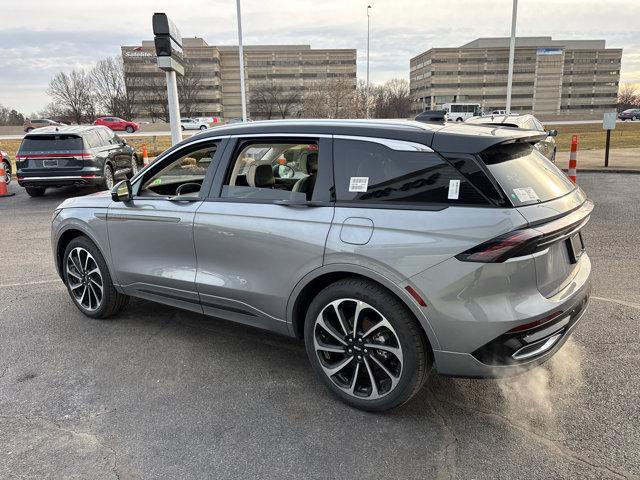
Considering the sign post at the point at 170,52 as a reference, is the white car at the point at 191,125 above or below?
below

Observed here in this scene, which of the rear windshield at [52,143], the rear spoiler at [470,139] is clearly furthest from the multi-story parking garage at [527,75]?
the rear spoiler at [470,139]

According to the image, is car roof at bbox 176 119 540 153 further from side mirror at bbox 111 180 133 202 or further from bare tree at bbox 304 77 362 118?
bare tree at bbox 304 77 362 118

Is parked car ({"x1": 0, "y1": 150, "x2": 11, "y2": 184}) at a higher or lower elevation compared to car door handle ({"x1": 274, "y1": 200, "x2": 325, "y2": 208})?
lower

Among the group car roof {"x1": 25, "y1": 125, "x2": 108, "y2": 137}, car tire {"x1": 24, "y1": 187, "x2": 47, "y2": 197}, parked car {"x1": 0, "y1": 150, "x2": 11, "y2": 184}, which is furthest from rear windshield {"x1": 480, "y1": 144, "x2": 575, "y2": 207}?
parked car {"x1": 0, "y1": 150, "x2": 11, "y2": 184}

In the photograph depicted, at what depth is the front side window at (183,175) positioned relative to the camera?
12.8 ft

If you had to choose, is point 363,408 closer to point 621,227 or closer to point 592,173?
point 621,227

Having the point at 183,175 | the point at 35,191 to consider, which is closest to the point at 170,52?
the point at 35,191

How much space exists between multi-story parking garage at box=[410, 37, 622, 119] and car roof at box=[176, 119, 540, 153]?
365 ft

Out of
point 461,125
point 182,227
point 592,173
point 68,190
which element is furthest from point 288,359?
point 592,173

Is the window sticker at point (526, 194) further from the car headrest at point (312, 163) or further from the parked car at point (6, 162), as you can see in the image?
the parked car at point (6, 162)

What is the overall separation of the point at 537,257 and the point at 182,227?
248 centimetres

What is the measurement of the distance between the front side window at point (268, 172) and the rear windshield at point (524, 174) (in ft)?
3.76

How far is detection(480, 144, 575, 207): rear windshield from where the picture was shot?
2.73 meters

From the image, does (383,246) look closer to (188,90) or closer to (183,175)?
(183,175)
